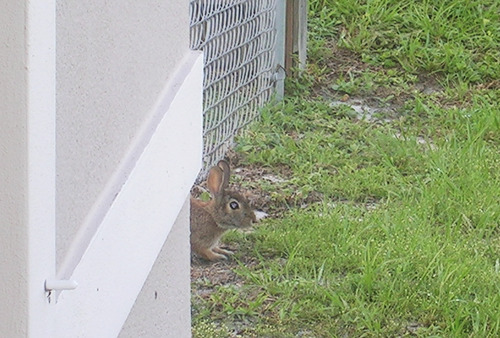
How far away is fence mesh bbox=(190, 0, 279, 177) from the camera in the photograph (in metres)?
4.73

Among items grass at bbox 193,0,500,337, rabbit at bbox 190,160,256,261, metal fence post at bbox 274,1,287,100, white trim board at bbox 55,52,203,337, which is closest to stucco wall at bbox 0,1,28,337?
white trim board at bbox 55,52,203,337

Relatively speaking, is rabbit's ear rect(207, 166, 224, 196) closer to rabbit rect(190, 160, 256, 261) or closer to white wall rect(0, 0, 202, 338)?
rabbit rect(190, 160, 256, 261)

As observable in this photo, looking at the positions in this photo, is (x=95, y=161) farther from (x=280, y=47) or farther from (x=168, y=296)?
(x=280, y=47)

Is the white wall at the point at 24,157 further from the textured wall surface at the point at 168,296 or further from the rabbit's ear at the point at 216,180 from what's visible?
the rabbit's ear at the point at 216,180

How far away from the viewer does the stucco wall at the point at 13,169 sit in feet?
4.40

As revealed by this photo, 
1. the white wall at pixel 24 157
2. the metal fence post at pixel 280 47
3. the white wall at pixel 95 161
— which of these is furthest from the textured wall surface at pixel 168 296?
the metal fence post at pixel 280 47

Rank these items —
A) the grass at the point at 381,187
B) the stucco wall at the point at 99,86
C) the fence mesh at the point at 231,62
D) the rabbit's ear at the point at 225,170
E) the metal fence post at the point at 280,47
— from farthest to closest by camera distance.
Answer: the metal fence post at the point at 280,47 < the fence mesh at the point at 231,62 < the rabbit's ear at the point at 225,170 < the grass at the point at 381,187 < the stucco wall at the point at 99,86

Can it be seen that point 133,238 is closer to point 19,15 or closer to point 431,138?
point 19,15

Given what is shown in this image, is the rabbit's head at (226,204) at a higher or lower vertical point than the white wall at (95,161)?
lower

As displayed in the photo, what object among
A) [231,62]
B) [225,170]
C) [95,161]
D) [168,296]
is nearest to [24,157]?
[95,161]

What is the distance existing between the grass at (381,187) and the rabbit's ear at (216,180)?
0.70ft

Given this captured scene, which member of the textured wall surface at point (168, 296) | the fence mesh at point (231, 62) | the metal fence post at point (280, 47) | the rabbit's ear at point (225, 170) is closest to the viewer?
the textured wall surface at point (168, 296)

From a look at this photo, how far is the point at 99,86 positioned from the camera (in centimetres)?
171

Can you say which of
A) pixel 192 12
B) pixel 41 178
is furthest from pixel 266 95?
pixel 41 178
